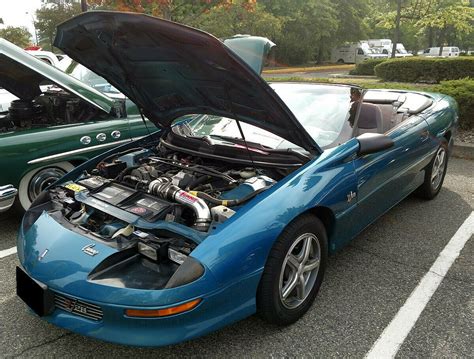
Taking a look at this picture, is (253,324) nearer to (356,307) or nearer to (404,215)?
(356,307)

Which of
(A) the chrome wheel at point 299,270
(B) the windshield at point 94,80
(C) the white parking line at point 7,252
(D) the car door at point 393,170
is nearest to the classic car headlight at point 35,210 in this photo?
(C) the white parking line at point 7,252

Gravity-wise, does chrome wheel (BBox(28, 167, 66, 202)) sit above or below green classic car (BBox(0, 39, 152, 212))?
below

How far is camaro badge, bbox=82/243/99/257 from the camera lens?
7.30ft

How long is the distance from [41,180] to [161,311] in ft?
8.69

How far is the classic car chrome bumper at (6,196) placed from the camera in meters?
3.67

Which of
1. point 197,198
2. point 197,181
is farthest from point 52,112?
point 197,198

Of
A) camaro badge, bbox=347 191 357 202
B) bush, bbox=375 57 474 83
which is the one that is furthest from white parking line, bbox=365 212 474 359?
bush, bbox=375 57 474 83

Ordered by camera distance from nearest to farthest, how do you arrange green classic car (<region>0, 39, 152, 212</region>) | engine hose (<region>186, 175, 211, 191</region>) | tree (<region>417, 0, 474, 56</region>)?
engine hose (<region>186, 175, 211, 191</region>)
green classic car (<region>0, 39, 152, 212</region>)
tree (<region>417, 0, 474, 56</region>)

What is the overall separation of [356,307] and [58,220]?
193 centimetres

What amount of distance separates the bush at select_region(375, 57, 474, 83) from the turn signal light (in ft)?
37.6

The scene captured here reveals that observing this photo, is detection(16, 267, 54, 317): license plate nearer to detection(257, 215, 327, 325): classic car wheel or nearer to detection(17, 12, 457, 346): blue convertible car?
detection(17, 12, 457, 346): blue convertible car

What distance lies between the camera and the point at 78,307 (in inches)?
83.5

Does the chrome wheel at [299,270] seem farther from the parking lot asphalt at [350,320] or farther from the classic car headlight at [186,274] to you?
the classic car headlight at [186,274]

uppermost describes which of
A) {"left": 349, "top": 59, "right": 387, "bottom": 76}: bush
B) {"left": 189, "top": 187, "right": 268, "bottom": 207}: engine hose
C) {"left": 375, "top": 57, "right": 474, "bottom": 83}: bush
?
{"left": 189, "top": 187, "right": 268, "bottom": 207}: engine hose
